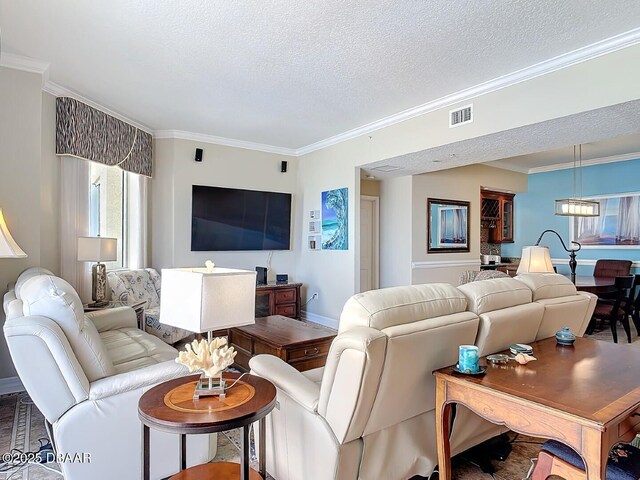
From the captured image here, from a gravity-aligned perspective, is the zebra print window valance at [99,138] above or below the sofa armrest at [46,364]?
above

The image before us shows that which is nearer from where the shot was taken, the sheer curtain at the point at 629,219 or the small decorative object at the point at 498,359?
the small decorative object at the point at 498,359

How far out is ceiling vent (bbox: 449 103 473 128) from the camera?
3.70 m

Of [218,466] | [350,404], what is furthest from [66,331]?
[350,404]

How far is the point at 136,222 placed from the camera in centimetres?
483

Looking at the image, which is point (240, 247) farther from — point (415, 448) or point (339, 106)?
point (415, 448)

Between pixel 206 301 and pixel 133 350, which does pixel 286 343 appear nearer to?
pixel 133 350

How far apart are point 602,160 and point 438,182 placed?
10.3ft

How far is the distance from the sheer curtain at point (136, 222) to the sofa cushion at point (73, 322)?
2984 millimetres

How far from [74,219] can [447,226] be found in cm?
520

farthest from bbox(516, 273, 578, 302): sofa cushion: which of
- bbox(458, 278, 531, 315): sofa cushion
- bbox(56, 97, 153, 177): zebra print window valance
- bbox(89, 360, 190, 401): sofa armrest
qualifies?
bbox(56, 97, 153, 177): zebra print window valance

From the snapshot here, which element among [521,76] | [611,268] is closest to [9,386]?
[521,76]

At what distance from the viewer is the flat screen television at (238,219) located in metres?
5.23

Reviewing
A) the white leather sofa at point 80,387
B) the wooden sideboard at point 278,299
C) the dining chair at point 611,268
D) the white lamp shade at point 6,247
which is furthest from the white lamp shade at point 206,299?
the dining chair at point 611,268

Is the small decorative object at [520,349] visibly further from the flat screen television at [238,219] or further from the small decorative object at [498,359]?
the flat screen television at [238,219]
